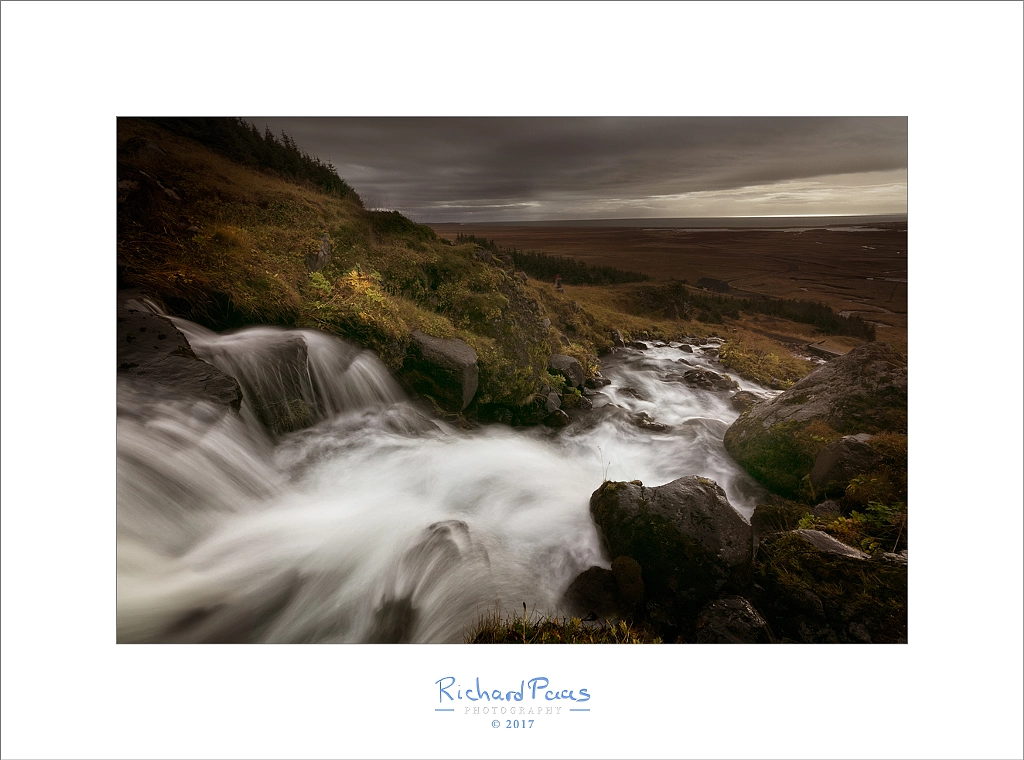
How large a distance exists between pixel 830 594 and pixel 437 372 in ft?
8.41

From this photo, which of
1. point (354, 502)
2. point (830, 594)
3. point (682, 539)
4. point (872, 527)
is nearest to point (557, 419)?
point (682, 539)

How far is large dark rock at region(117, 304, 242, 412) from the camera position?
2.03 meters

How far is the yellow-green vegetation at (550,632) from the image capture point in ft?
6.40

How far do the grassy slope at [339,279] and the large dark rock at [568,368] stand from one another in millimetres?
52

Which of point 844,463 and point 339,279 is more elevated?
point 339,279

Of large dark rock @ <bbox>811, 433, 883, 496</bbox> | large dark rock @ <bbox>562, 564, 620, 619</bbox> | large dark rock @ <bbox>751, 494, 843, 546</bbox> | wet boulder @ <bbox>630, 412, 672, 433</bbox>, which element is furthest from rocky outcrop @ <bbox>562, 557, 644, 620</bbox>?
large dark rock @ <bbox>811, 433, 883, 496</bbox>

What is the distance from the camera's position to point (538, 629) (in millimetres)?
1972

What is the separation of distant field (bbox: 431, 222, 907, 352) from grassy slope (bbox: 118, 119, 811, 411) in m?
0.25

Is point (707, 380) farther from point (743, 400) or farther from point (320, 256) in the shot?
point (320, 256)

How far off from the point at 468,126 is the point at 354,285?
47.8 inches

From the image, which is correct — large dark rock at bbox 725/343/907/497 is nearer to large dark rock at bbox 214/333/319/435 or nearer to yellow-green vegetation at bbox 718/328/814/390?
yellow-green vegetation at bbox 718/328/814/390

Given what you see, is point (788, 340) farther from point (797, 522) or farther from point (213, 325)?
point (213, 325)

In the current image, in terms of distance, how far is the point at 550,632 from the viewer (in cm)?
197
